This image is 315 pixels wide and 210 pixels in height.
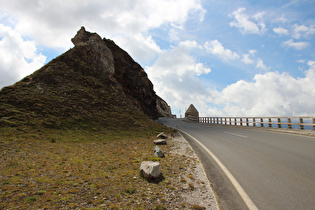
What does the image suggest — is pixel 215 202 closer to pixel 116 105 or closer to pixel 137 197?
pixel 137 197

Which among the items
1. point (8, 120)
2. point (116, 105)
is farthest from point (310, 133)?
point (8, 120)

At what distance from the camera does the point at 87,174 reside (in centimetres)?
542

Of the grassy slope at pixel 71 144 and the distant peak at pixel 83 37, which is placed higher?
the distant peak at pixel 83 37

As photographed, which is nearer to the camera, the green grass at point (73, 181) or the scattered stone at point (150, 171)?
the green grass at point (73, 181)

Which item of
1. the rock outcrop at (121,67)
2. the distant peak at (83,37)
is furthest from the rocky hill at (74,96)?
the rock outcrop at (121,67)

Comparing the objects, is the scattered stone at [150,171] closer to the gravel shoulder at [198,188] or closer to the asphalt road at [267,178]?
the gravel shoulder at [198,188]

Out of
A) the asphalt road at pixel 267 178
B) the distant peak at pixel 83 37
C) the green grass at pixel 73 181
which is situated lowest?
the green grass at pixel 73 181

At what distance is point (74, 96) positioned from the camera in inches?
714

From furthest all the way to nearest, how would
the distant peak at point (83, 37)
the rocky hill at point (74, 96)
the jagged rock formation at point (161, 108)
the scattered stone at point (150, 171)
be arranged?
the jagged rock formation at point (161, 108), the distant peak at point (83, 37), the rocky hill at point (74, 96), the scattered stone at point (150, 171)

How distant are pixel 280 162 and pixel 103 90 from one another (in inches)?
788

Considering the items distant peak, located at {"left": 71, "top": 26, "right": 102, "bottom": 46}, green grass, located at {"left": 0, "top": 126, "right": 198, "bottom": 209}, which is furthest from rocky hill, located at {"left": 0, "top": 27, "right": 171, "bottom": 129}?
green grass, located at {"left": 0, "top": 126, "right": 198, "bottom": 209}

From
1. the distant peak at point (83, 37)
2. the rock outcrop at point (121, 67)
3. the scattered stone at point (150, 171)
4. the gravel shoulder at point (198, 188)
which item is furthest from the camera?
the distant peak at point (83, 37)

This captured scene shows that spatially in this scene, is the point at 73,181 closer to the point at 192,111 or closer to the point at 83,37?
the point at 83,37

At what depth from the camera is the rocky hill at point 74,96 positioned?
13620 mm
